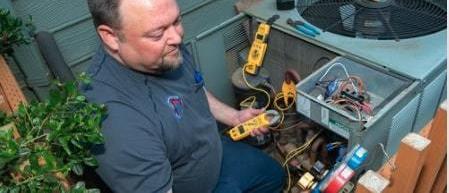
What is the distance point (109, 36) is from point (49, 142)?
0.42 metres

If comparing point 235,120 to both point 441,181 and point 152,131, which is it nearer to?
point 152,131

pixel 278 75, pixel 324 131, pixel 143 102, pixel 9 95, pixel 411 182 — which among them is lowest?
pixel 324 131

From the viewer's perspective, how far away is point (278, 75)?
159 cm

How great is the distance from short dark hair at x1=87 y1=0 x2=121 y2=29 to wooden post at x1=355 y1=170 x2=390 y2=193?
615mm

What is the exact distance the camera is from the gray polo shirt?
2.91 ft

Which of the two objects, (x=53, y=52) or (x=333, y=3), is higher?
(x=53, y=52)

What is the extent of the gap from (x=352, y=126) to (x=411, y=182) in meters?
0.31

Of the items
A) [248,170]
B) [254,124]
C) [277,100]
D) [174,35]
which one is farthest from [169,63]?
[277,100]

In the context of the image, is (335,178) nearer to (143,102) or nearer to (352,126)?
(352,126)

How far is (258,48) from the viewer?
1521 millimetres

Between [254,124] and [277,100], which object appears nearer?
[254,124]

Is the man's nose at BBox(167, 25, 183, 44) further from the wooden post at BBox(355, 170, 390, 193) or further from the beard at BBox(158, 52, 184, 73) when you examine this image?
the wooden post at BBox(355, 170, 390, 193)

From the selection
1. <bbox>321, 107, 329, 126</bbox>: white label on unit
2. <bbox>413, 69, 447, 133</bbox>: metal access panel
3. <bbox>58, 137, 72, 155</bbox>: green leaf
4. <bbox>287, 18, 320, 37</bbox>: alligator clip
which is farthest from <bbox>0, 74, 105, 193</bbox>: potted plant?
<bbox>413, 69, 447, 133</bbox>: metal access panel

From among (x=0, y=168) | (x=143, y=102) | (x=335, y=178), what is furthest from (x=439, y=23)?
(x=0, y=168)
